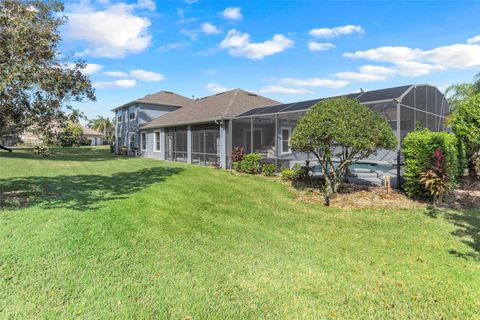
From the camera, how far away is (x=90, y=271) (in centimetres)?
404

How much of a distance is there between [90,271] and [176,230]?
1940mm

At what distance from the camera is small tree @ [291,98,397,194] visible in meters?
8.20

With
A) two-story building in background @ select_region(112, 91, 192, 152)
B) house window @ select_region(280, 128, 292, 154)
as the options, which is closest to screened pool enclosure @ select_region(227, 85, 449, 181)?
house window @ select_region(280, 128, 292, 154)

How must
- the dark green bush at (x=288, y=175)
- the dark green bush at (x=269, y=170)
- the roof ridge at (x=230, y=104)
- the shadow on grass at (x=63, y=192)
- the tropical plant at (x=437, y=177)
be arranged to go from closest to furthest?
the shadow on grass at (x=63, y=192)
the tropical plant at (x=437, y=177)
the dark green bush at (x=288, y=175)
the dark green bush at (x=269, y=170)
the roof ridge at (x=230, y=104)

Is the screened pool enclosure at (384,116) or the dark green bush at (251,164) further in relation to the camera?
the dark green bush at (251,164)

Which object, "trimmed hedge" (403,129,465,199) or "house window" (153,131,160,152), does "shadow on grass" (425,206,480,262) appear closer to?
"trimmed hedge" (403,129,465,199)

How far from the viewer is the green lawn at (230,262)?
3344mm

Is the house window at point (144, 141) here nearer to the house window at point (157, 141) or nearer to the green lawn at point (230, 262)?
the house window at point (157, 141)

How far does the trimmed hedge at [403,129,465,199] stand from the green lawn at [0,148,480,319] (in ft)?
4.58

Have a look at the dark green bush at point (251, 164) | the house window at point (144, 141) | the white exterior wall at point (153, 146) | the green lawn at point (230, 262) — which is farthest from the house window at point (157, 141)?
the green lawn at point (230, 262)

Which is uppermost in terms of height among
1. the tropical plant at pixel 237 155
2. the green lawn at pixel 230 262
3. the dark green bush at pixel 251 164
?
the tropical plant at pixel 237 155

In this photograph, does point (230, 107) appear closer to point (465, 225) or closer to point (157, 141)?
point (157, 141)

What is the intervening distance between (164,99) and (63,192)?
22334 millimetres

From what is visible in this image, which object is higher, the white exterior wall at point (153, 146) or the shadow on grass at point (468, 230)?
the white exterior wall at point (153, 146)
